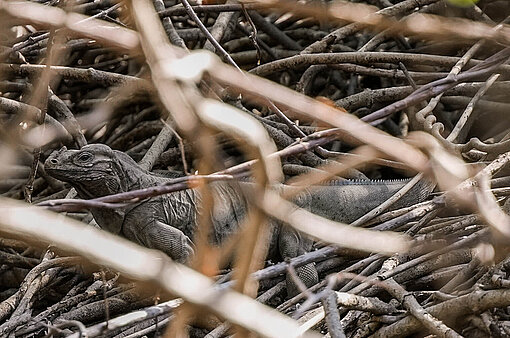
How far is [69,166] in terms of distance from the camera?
144 inches

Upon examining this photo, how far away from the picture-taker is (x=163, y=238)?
372cm

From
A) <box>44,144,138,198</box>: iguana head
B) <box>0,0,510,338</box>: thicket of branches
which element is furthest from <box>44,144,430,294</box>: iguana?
<box>0,0,510,338</box>: thicket of branches

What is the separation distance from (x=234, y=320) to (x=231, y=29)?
3266 millimetres

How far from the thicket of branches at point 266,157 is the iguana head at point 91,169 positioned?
0.30ft

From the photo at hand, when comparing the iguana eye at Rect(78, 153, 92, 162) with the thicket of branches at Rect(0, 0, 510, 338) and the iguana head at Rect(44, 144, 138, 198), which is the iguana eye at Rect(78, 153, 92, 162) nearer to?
the iguana head at Rect(44, 144, 138, 198)

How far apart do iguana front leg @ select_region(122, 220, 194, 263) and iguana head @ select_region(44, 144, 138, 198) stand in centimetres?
18

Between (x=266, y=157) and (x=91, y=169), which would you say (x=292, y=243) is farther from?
(x=266, y=157)

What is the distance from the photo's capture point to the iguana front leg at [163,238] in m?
3.69

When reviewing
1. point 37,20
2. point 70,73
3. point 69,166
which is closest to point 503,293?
point 37,20

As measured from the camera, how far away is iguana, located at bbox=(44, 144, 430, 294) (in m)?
3.70

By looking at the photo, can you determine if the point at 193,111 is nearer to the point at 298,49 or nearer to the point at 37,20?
the point at 37,20

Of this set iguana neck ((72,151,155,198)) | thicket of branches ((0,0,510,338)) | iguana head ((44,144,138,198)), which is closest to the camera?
thicket of branches ((0,0,510,338))

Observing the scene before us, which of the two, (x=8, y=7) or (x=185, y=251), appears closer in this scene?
(x=8, y=7)

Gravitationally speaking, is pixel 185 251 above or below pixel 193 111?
above
